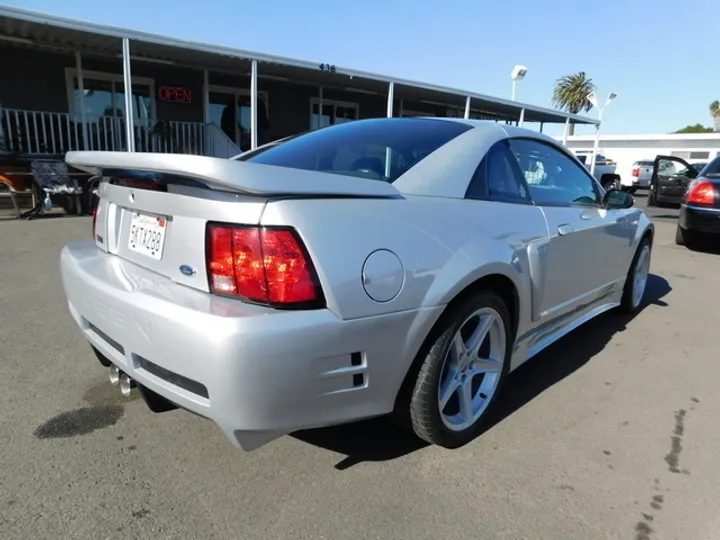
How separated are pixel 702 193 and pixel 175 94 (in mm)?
11433

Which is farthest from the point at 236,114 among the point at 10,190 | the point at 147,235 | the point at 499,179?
the point at 147,235

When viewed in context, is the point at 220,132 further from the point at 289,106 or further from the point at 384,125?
the point at 384,125

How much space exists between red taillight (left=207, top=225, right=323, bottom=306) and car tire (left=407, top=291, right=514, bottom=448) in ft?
2.06

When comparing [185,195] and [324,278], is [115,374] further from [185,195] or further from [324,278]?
[324,278]

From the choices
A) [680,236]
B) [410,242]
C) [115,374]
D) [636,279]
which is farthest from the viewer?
[680,236]

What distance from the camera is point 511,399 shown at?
273 cm

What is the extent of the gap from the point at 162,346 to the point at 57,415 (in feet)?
3.92

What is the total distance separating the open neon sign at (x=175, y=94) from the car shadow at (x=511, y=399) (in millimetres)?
11613

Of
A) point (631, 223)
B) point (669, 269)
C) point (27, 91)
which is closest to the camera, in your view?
point (631, 223)

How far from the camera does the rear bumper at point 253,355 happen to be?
1.54 metres

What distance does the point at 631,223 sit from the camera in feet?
13.0

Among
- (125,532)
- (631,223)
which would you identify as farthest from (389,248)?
(631,223)

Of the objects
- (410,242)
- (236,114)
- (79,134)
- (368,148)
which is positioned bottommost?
(410,242)

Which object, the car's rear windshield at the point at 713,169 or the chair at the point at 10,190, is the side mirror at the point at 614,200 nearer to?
the car's rear windshield at the point at 713,169
